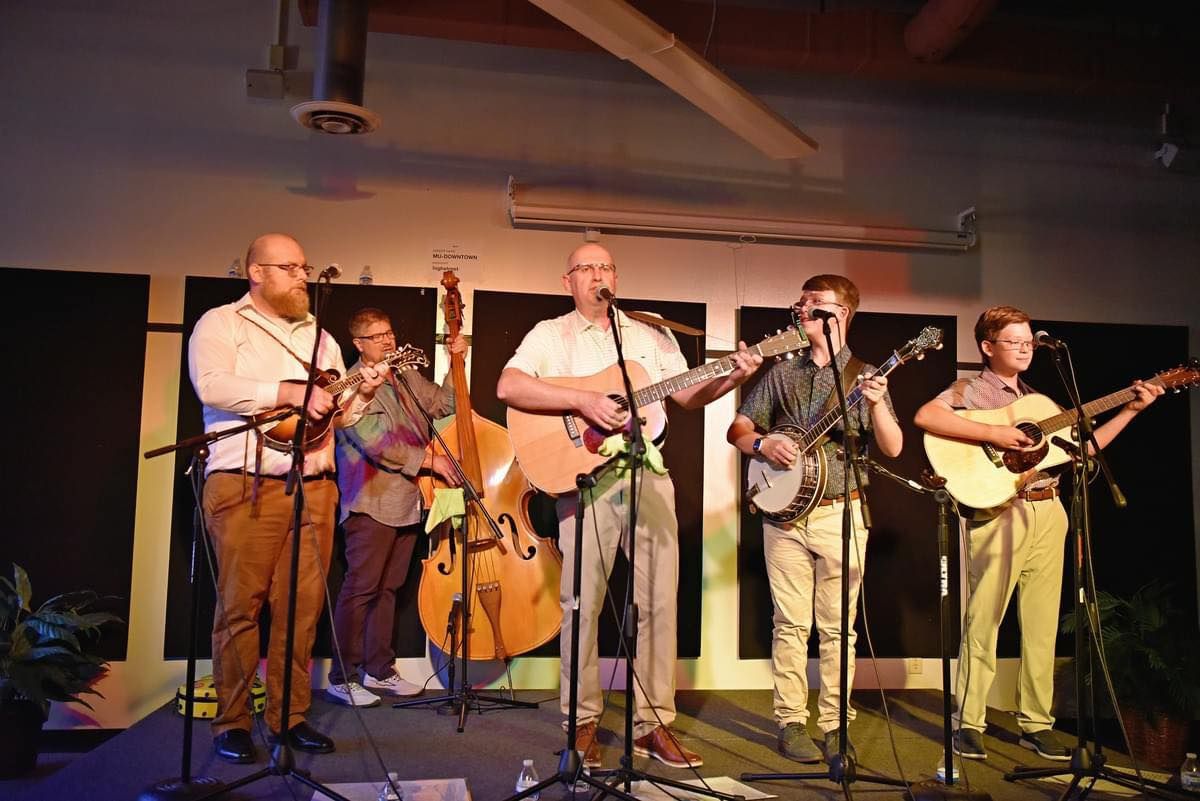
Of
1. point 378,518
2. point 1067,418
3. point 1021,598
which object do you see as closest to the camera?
point 1067,418

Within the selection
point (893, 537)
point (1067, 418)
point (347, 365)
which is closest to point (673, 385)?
point (1067, 418)

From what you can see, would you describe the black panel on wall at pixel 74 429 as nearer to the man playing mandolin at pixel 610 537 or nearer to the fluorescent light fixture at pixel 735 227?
the fluorescent light fixture at pixel 735 227

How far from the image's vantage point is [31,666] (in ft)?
14.9

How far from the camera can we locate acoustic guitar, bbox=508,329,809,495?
384 centimetres

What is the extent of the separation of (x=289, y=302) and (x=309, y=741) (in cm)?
180

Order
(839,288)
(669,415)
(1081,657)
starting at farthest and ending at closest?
(669,415)
(839,288)
(1081,657)

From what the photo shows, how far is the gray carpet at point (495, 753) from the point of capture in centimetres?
357

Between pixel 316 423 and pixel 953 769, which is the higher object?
pixel 316 423

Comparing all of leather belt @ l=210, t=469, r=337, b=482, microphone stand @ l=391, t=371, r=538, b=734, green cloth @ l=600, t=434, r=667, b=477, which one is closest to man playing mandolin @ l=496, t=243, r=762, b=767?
green cloth @ l=600, t=434, r=667, b=477

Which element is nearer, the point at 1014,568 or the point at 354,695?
the point at 1014,568

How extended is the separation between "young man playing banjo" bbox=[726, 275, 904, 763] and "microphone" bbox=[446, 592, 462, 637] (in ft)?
5.05

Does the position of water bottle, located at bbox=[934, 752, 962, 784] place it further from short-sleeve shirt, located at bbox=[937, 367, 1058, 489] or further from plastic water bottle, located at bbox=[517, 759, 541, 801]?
plastic water bottle, located at bbox=[517, 759, 541, 801]

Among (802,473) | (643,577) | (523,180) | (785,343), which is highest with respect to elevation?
(523,180)

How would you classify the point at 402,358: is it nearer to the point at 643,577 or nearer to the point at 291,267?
the point at 291,267
